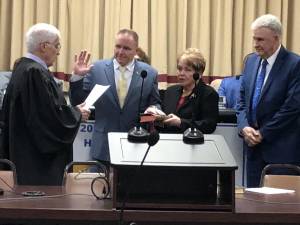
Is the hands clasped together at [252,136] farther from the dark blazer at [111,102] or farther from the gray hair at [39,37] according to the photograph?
the gray hair at [39,37]

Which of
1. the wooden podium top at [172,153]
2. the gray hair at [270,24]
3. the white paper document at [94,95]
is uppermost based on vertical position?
the gray hair at [270,24]

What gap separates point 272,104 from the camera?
3740mm

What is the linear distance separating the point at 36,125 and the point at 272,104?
149 centimetres

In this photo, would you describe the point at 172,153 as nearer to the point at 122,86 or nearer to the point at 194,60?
the point at 194,60

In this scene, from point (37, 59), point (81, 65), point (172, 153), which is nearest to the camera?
point (172, 153)

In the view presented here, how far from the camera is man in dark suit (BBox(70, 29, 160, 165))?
395 cm

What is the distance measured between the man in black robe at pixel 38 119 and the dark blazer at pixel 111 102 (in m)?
0.35

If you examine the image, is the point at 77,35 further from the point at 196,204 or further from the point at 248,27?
the point at 196,204

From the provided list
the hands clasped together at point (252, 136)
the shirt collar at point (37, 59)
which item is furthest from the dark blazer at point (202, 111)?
the shirt collar at point (37, 59)

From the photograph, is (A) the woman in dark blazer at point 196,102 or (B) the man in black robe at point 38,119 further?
(A) the woman in dark blazer at point 196,102

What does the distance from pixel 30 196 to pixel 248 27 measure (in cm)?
463

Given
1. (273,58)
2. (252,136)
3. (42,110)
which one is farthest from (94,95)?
(273,58)

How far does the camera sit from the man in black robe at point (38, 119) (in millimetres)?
3424

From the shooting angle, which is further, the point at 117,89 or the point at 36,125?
the point at 117,89
